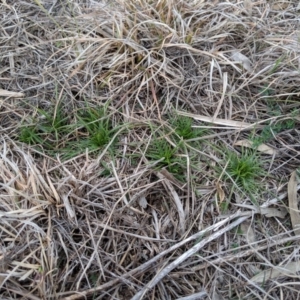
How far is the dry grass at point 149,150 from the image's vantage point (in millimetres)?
1273

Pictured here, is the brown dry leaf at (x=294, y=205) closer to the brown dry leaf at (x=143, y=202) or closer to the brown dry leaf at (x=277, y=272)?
the brown dry leaf at (x=277, y=272)

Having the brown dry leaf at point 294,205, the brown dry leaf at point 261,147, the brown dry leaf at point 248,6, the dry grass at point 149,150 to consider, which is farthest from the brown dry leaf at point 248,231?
the brown dry leaf at point 248,6

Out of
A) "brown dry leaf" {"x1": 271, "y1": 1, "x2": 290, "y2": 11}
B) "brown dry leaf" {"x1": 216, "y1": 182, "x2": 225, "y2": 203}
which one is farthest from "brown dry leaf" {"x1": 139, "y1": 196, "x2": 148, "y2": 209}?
"brown dry leaf" {"x1": 271, "y1": 1, "x2": 290, "y2": 11}

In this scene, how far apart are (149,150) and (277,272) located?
20.5 inches

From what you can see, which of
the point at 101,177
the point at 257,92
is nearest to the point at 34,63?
the point at 101,177

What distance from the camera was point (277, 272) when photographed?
4.22ft

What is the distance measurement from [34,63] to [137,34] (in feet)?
1.24

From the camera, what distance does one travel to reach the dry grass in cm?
127

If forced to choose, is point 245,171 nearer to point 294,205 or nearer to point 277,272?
point 294,205

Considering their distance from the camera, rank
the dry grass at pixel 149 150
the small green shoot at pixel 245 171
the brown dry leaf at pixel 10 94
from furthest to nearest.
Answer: the brown dry leaf at pixel 10 94 < the small green shoot at pixel 245 171 < the dry grass at pixel 149 150

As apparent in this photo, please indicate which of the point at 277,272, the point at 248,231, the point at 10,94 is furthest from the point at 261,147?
the point at 10,94

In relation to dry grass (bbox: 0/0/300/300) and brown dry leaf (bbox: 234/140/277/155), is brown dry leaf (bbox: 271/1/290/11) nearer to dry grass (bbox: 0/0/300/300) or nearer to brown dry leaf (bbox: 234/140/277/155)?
dry grass (bbox: 0/0/300/300)

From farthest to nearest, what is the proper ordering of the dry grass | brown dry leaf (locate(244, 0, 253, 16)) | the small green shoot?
brown dry leaf (locate(244, 0, 253, 16)) < the small green shoot < the dry grass

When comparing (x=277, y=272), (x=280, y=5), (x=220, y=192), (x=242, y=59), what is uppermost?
(x=280, y=5)
